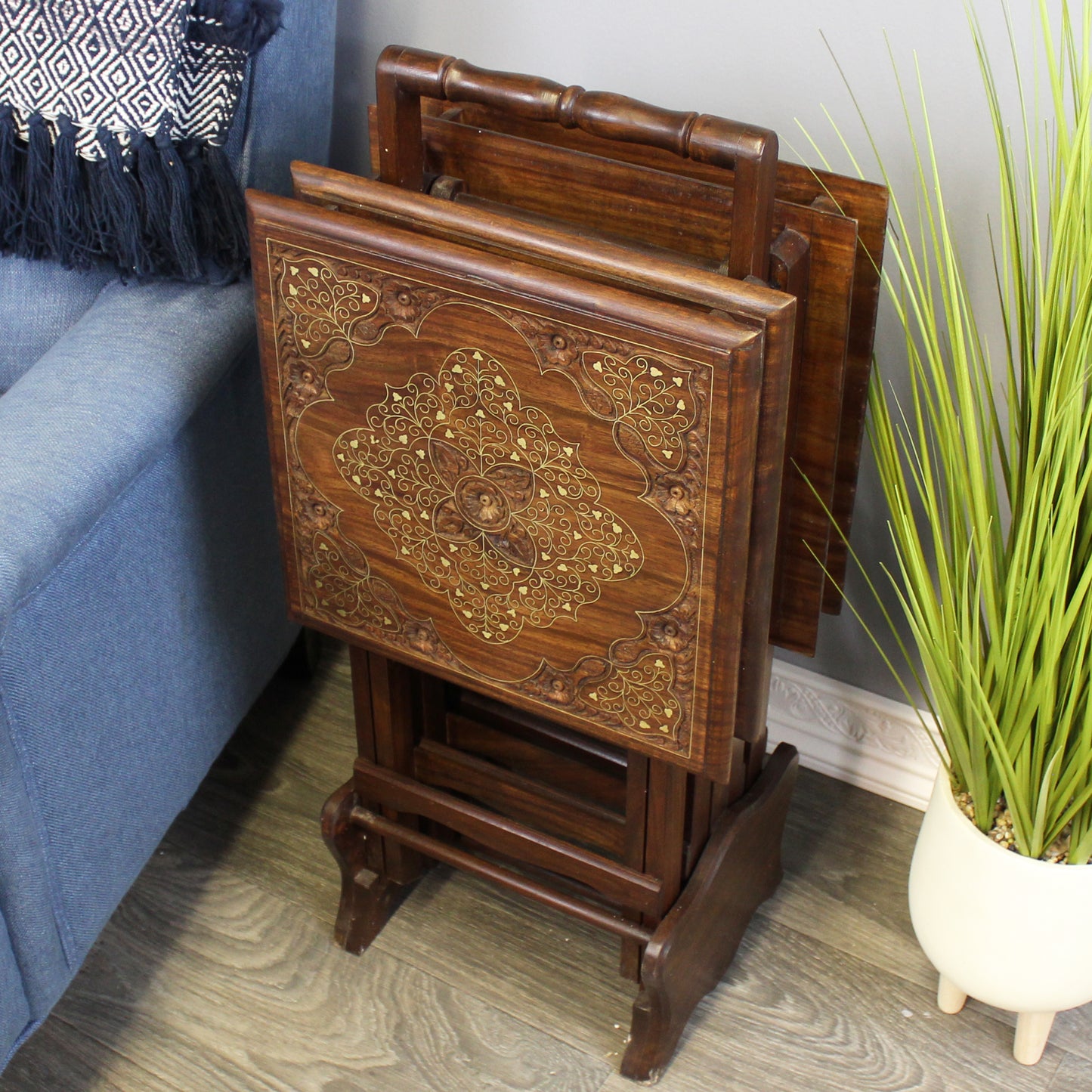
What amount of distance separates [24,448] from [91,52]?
1.22 feet

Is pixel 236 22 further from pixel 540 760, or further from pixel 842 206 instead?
pixel 540 760

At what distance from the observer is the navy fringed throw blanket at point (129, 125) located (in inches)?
48.5

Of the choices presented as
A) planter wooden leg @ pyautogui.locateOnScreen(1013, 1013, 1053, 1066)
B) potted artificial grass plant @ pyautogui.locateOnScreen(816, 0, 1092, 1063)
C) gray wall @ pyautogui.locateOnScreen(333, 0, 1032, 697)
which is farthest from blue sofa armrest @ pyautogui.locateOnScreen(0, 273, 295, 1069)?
planter wooden leg @ pyautogui.locateOnScreen(1013, 1013, 1053, 1066)

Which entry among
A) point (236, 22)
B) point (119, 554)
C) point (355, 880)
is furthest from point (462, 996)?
point (236, 22)

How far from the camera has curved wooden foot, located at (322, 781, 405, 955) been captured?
1448mm

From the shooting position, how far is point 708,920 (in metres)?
1.37

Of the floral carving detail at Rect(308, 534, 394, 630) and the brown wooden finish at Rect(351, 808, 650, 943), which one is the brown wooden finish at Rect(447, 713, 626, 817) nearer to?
the brown wooden finish at Rect(351, 808, 650, 943)

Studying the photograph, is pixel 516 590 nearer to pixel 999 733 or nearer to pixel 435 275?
pixel 435 275

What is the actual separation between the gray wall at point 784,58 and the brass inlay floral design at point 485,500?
0.48 metres

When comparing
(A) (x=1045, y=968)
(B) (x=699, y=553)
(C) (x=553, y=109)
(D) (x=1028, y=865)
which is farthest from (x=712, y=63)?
(A) (x=1045, y=968)

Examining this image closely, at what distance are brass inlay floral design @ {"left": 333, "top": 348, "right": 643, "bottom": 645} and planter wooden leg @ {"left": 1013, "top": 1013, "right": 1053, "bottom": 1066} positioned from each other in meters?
0.68

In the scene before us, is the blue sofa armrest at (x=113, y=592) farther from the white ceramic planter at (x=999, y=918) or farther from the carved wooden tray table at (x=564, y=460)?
the white ceramic planter at (x=999, y=918)

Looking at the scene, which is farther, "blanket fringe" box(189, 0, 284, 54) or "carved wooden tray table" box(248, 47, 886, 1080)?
"blanket fringe" box(189, 0, 284, 54)

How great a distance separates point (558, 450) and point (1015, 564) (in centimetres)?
38
